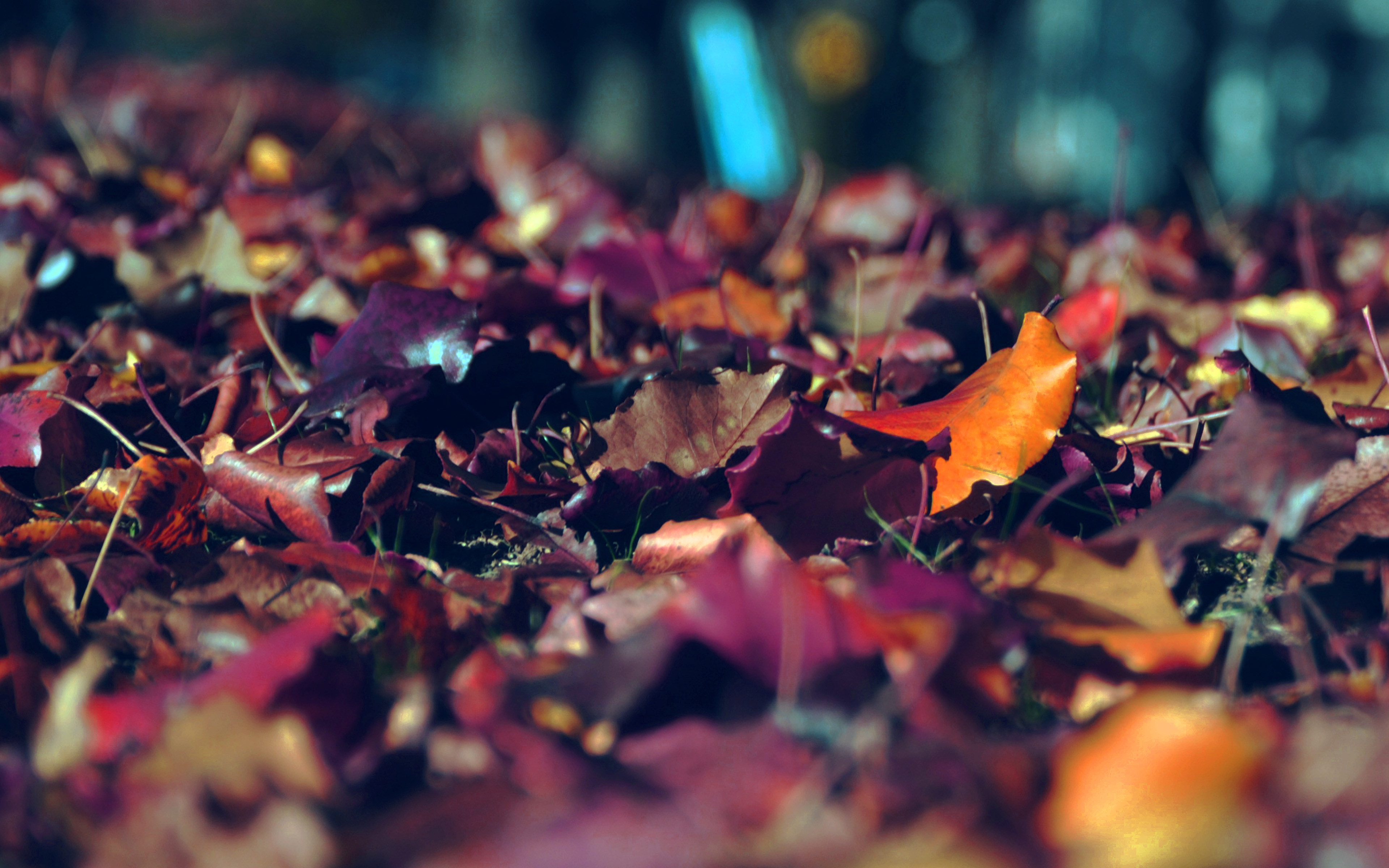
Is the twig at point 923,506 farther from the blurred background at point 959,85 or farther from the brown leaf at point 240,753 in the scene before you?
the blurred background at point 959,85

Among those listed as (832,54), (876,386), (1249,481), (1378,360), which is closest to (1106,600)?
(1249,481)

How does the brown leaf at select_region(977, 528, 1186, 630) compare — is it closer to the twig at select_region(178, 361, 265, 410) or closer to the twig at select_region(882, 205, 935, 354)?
the twig at select_region(882, 205, 935, 354)

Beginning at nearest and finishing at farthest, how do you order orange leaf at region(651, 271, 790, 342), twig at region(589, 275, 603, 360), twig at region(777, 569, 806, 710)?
twig at region(777, 569, 806, 710) < twig at region(589, 275, 603, 360) < orange leaf at region(651, 271, 790, 342)

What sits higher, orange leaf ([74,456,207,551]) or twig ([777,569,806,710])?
twig ([777,569,806,710])

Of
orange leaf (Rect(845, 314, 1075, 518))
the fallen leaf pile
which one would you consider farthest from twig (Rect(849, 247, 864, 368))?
orange leaf (Rect(845, 314, 1075, 518))

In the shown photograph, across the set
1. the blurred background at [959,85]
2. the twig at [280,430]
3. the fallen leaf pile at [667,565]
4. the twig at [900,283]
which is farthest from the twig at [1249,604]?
the blurred background at [959,85]

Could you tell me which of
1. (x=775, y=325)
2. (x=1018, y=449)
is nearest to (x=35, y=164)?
(x=775, y=325)
